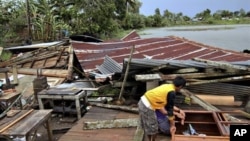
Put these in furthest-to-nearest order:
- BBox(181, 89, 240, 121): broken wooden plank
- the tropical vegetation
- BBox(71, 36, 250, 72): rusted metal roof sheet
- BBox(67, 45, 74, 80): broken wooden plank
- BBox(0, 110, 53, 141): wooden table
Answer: the tropical vegetation, BBox(71, 36, 250, 72): rusted metal roof sheet, BBox(67, 45, 74, 80): broken wooden plank, BBox(181, 89, 240, 121): broken wooden plank, BBox(0, 110, 53, 141): wooden table

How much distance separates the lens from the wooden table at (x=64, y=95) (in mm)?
6367

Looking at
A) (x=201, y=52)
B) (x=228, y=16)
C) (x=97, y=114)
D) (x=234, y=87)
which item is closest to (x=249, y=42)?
(x=201, y=52)

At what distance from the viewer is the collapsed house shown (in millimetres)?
6078

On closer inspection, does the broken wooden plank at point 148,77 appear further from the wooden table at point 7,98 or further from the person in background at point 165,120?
the wooden table at point 7,98

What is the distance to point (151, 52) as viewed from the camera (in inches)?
410

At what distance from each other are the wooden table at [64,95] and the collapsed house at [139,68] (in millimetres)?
27

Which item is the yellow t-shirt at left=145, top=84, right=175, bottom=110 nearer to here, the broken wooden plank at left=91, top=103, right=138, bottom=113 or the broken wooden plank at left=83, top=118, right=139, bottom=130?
the broken wooden plank at left=83, top=118, right=139, bottom=130

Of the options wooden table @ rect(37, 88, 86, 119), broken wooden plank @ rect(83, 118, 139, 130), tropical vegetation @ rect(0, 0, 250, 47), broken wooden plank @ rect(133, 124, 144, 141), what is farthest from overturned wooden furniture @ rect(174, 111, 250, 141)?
tropical vegetation @ rect(0, 0, 250, 47)

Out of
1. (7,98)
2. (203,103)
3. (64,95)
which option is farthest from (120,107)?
(7,98)

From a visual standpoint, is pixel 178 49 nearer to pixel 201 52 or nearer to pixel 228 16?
pixel 201 52

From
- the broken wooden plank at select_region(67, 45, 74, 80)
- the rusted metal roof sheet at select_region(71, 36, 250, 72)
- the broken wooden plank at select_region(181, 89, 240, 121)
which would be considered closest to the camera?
the broken wooden plank at select_region(181, 89, 240, 121)

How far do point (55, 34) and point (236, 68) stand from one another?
13.0 meters

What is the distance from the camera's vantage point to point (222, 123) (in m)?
4.40

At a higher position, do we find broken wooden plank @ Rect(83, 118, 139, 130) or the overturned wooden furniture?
the overturned wooden furniture
